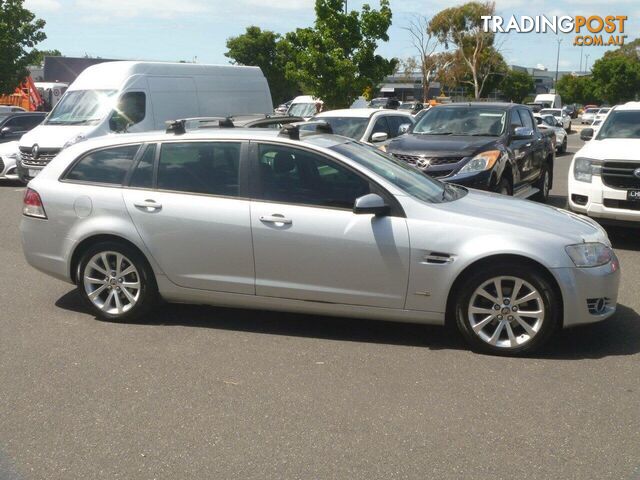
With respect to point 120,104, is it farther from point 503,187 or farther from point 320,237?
point 320,237

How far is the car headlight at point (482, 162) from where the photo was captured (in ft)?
34.2

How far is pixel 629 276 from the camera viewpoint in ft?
26.1

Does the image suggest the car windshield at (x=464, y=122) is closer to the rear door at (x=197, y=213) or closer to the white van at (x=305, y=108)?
the rear door at (x=197, y=213)

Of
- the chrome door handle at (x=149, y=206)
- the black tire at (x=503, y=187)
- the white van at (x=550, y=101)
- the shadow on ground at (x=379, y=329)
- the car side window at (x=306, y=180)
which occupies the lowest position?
the white van at (x=550, y=101)

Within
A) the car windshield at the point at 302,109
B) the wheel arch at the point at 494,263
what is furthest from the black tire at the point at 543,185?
the car windshield at the point at 302,109

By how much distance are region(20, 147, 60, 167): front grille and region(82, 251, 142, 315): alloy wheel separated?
941 centimetres

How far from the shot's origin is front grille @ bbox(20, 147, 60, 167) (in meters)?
15.2

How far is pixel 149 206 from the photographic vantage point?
6129 mm

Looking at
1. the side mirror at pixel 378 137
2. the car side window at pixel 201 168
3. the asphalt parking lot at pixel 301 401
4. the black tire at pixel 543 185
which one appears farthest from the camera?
the black tire at pixel 543 185

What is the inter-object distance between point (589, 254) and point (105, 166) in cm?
381

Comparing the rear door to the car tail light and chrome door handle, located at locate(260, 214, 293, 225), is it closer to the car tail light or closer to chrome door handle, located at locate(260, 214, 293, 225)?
chrome door handle, located at locate(260, 214, 293, 225)

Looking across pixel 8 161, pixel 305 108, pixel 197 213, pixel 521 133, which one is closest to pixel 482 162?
pixel 521 133

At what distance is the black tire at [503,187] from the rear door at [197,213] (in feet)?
18.3

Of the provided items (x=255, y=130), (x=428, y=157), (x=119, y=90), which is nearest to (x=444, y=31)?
(x=119, y=90)
